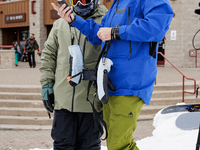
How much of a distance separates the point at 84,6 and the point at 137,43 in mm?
759

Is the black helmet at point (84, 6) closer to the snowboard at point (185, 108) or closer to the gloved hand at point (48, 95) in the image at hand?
the gloved hand at point (48, 95)

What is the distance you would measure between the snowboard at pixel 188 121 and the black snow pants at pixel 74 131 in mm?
2270

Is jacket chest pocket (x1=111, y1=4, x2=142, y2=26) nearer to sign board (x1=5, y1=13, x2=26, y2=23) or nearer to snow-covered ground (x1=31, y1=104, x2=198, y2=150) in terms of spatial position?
snow-covered ground (x1=31, y1=104, x2=198, y2=150)

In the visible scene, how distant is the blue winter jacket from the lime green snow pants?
0.18 feet

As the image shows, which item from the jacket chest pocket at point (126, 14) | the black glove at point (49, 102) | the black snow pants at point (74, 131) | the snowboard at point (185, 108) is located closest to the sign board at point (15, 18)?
the snowboard at point (185, 108)

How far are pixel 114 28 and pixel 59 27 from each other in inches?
33.5

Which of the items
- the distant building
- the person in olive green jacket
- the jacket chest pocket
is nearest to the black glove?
the person in olive green jacket

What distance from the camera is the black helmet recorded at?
7.46ft

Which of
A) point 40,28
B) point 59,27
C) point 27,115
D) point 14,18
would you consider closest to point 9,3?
point 14,18

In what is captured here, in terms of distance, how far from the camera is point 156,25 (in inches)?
66.2

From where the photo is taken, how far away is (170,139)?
3.95m

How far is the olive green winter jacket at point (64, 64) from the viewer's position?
235 cm

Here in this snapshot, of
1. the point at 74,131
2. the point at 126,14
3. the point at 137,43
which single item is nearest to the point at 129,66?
the point at 137,43

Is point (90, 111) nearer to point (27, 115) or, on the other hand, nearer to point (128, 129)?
point (128, 129)
